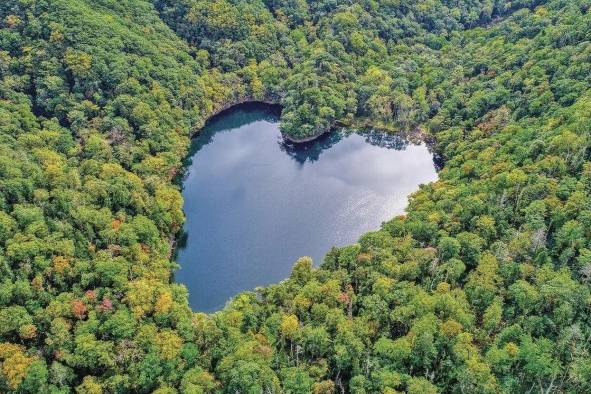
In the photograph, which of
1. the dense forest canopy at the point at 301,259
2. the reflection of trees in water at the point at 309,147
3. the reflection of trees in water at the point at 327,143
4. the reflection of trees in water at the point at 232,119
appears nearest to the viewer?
the dense forest canopy at the point at 301,259

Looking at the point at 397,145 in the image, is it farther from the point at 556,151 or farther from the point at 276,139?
the point at 556,151

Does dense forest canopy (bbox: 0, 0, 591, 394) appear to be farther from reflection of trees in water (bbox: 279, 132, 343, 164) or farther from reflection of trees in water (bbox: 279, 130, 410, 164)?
reflection of trees in water (bbox: 279, 130, 410, 164)

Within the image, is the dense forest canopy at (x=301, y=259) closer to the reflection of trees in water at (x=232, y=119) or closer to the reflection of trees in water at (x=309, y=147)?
the reflection of trees in water at (x=309, y=147)

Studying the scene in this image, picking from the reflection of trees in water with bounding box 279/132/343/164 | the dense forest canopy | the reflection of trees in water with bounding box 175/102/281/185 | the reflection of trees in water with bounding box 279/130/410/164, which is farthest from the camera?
the reflection of trees in water with bounding box 175/102/281/185

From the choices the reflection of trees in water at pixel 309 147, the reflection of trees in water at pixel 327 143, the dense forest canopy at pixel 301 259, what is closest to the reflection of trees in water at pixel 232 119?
the dense forest canopy at pixel 301 259

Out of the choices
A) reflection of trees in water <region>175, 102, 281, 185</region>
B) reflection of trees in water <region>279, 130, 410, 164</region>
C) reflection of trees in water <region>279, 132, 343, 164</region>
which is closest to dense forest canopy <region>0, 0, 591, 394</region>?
reflection of trees in water <region>279, 132, 343, 164</region>

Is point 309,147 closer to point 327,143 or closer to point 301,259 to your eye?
point 327,143
